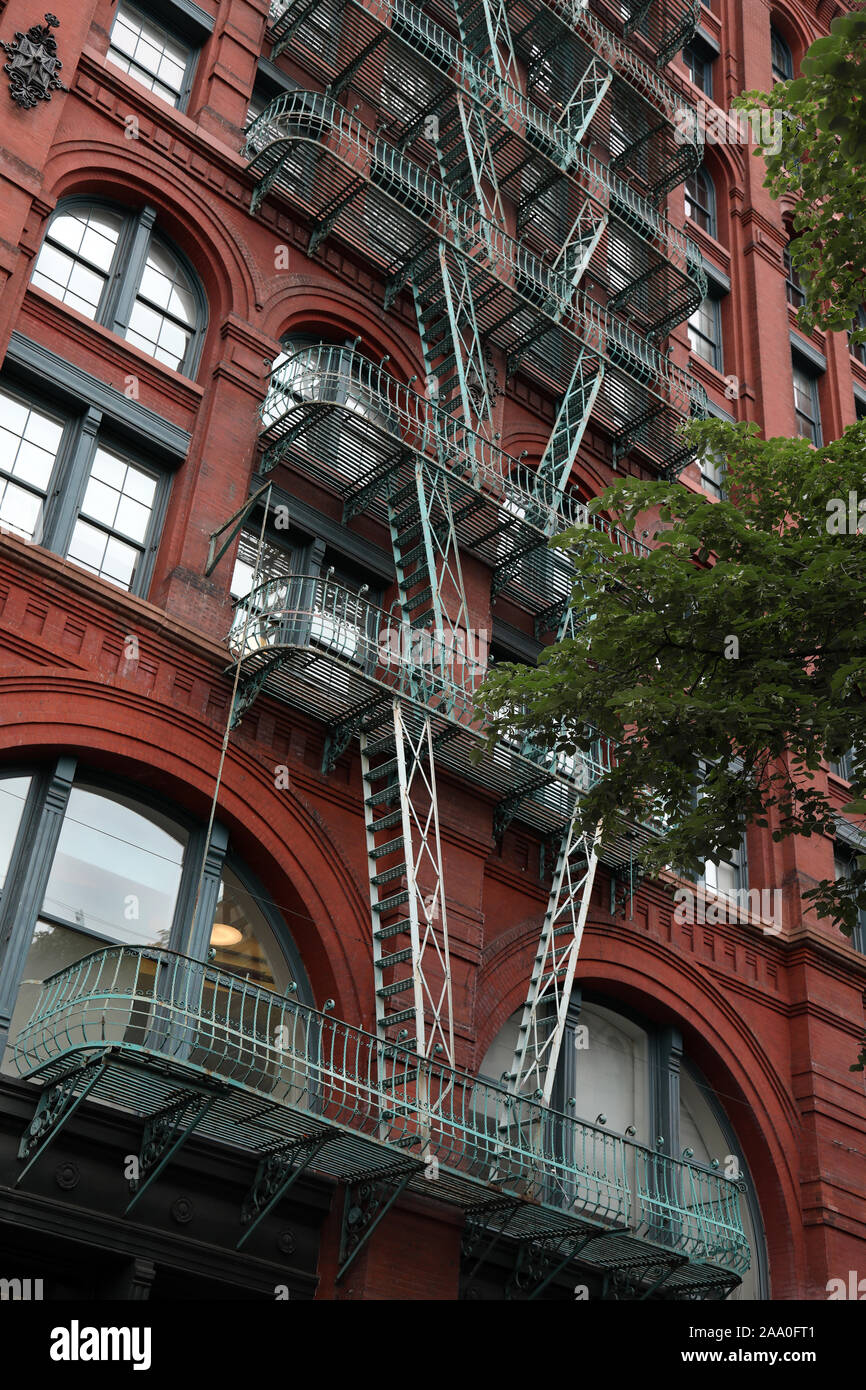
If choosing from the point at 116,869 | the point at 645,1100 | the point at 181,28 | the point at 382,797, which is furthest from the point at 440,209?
the point at 645,1100

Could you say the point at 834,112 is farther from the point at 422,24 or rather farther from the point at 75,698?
the point at 422,24

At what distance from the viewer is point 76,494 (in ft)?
53.8

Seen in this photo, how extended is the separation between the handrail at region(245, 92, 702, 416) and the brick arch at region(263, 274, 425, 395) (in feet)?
5.08

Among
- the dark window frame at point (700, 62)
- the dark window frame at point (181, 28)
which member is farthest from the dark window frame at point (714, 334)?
the dark window frame at point (181, 28)

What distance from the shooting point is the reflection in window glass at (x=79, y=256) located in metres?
17.6

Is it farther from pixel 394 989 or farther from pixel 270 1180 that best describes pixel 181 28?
pixel 270 1180

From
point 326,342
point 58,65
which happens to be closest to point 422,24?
point 326,342

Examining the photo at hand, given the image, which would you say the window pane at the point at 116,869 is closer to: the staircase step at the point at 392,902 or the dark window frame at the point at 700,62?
the staircase step at the point at 392,902

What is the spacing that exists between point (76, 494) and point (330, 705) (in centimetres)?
388

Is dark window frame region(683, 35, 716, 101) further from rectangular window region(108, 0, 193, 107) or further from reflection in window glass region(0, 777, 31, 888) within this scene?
reflection in window glass region(0, 777, 31, 888)

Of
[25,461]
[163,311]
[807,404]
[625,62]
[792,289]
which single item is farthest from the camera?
[792,289]

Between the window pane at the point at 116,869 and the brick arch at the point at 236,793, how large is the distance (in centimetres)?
40

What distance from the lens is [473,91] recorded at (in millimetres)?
22578

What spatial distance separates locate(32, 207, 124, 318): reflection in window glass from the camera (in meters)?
17.6
